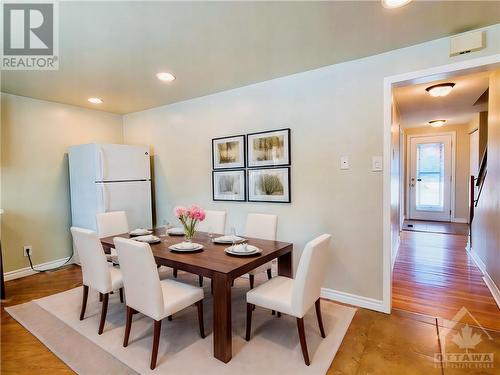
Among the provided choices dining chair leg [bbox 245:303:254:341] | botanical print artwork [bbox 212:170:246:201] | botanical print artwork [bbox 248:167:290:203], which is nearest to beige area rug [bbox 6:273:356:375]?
dining chair leg [bbox 245:303:254:341]

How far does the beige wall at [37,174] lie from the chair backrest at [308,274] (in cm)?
374

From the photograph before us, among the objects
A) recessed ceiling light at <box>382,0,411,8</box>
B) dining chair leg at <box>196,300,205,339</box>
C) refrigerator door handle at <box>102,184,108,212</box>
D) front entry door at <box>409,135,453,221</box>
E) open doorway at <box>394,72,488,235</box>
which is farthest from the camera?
front entry door at <box>409,135,453,221</box>

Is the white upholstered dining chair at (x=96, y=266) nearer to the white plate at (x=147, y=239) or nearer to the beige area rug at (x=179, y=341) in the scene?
the beige area rug at (x=179, y=341)

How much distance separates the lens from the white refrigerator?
359 cm

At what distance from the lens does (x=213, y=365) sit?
1.83 metres

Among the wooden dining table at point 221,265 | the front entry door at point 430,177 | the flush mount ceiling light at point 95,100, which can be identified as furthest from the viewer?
the front entry door at point 430,177

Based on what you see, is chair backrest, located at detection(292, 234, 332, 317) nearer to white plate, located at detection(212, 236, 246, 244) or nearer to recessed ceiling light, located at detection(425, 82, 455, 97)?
white plate, located at detection(212, 236, 246, 244)

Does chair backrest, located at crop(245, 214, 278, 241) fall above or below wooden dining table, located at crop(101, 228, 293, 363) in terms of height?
above

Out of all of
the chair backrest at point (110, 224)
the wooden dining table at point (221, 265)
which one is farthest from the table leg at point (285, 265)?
the chair backrest at point (110, 224)

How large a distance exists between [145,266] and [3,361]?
51.9 inches

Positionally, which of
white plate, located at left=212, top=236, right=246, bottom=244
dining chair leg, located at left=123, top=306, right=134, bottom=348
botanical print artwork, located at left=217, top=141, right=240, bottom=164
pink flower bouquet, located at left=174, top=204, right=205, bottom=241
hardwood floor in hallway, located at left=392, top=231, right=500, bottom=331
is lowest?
hardwood floor in hallway, located at left=392, top=231, right=500, bottom=331

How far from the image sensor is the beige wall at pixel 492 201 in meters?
2.89

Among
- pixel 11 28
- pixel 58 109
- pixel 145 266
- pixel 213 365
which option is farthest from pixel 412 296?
pixel 58 109

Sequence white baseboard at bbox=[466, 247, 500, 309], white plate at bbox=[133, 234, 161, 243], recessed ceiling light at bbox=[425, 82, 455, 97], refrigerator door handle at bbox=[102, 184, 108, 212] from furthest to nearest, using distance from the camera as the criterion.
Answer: refrigerator door handle at bbox=[102, 184, 108, 212] → recessed ceiling light at bbox=[425, 82, 455, 97] → white baseboard at bbox=[466, 247, 500, 309] → white plate at bbox=[133, 234, 161, 243]
